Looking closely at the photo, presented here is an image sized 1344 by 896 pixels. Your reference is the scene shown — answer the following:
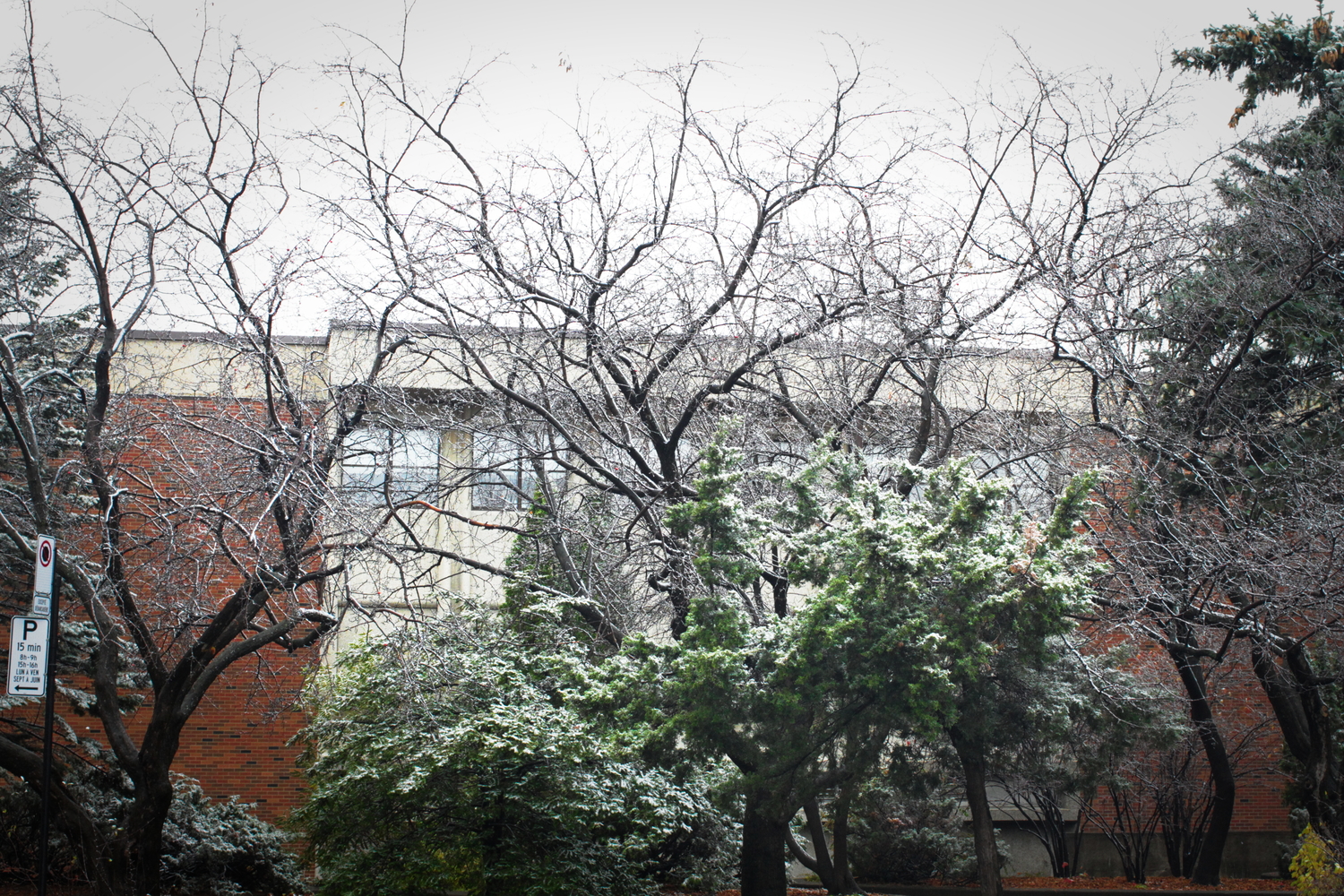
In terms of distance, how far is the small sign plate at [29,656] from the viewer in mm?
6234

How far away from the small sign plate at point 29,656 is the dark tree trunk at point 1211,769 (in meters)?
13.1

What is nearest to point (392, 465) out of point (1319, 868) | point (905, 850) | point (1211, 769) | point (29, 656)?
point (29, 656)

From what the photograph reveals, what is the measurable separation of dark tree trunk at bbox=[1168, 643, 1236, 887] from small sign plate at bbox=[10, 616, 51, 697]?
42.8ft

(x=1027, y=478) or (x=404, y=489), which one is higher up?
(x=404, y=489)

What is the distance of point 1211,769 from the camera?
18031mm

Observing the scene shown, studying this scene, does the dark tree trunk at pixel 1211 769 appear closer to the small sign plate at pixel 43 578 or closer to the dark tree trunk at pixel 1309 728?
the dark tree trunk at pixel 1309 728

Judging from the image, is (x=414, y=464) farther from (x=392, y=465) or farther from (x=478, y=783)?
(x=478, y=783)

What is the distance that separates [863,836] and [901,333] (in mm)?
10920

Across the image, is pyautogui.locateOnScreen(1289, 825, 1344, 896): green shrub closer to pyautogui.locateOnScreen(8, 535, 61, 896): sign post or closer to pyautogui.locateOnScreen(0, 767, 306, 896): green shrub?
pyautogui.locateOnScreen(8, 535, 61, 896): sign post

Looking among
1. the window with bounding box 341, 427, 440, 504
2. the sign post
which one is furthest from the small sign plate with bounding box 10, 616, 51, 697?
the window with bounding box 341, 427, 440, 504

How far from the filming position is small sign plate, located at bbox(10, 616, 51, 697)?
245 inches

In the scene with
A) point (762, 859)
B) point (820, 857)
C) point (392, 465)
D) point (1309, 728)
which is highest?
point (392, 465)

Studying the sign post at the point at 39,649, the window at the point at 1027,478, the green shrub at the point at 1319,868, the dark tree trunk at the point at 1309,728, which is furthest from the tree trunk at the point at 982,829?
the sign post at the point at 39,649

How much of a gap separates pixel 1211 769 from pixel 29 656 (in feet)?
59.3
